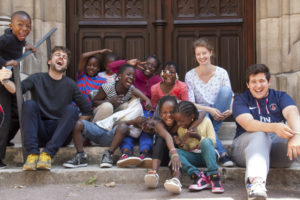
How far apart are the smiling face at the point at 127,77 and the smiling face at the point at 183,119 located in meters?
0.93

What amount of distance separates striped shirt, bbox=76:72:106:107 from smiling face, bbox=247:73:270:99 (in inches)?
82.6

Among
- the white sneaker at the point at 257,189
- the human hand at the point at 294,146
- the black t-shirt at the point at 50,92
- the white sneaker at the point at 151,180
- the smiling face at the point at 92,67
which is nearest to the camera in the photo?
the white sneaker at the point at 257,189

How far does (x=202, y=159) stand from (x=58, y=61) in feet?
5.71

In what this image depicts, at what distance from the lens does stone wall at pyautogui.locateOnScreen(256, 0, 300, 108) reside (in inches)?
190

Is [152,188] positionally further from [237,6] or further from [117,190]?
[237,6]

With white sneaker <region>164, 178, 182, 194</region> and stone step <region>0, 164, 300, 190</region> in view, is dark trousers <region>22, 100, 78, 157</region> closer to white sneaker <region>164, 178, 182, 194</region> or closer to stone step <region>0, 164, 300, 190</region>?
stone step <region>0, 164, 300, 190</region>

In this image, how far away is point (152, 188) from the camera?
133 inches

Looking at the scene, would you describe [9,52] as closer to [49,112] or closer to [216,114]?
[49,112]

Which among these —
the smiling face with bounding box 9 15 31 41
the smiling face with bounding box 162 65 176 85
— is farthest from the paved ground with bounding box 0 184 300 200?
the smiling face with bounding box 9 15 31 41

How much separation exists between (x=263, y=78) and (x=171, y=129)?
0.94m

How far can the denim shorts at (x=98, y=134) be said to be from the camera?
4000 millimetres

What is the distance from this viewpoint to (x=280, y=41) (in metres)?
5.09

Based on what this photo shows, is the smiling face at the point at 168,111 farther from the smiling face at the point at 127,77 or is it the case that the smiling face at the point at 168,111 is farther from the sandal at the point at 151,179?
the smiling face at the point at 127,77

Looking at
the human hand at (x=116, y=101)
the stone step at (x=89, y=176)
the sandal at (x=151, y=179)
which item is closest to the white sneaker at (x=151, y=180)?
the sandal at (x=151, y=179)
